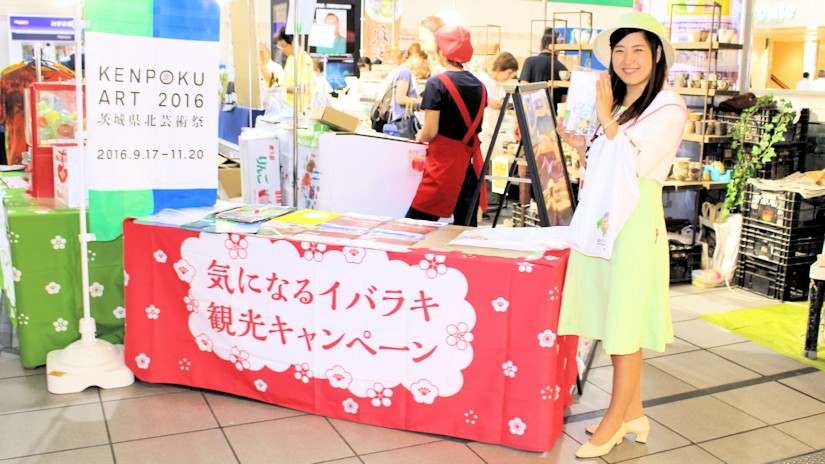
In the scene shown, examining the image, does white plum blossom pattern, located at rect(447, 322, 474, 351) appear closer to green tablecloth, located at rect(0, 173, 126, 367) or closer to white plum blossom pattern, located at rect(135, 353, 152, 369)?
white plum blossom pattern, located at rect(135, 353, 152, 369)

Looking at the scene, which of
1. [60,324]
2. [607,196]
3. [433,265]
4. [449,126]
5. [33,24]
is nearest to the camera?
[607,196]

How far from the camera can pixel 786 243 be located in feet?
17.5

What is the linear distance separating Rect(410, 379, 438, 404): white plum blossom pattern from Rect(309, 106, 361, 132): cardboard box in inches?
83.3

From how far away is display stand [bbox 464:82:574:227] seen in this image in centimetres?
358

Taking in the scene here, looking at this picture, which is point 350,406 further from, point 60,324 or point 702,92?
point 702,92

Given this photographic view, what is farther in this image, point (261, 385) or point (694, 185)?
point (694, 185)

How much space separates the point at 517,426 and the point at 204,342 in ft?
4.57

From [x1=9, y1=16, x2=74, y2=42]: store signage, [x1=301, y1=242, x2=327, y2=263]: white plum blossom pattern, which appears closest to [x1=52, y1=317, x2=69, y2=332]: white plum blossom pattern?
[x1=301, y1=242, x2=327, y2=263]: white plum blossom pattern

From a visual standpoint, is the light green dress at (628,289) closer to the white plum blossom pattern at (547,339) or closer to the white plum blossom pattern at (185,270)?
the white plum blossom pattern at (547,339)

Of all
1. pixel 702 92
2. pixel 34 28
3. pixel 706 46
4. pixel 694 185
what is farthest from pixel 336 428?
pixel 34 28

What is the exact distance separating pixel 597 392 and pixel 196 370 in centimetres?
183

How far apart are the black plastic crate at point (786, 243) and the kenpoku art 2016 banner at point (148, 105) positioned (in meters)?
3.76

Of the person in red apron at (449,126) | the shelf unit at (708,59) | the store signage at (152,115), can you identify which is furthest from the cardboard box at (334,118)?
the shelf unit at (708,59)

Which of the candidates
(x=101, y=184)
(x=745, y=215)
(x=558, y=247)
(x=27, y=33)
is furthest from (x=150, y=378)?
(x=27, y=33)
